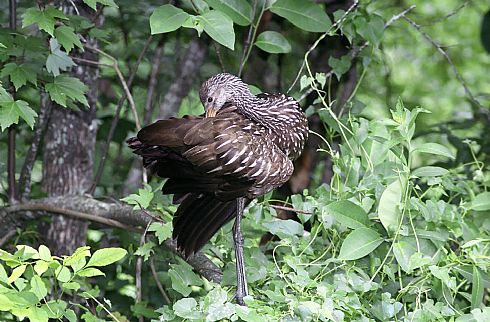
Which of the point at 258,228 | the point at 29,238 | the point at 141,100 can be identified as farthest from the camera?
the point at 141,100

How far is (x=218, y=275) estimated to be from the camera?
2.88m

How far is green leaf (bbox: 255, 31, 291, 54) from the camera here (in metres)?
3.34

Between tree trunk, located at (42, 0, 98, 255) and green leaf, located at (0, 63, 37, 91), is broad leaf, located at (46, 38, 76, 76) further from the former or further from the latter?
tree trunk, located at (42, 0, 98, 255)

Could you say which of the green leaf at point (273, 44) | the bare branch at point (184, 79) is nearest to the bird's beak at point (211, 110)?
the green leaf at point (273, 44)

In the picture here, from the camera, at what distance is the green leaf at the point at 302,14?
10.8ft

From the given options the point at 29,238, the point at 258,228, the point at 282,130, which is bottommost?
the point at 29,238

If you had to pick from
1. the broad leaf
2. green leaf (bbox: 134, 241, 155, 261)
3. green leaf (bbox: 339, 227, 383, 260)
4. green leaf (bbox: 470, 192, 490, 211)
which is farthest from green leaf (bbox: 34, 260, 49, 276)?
green leaf (bbox: 470, 192, 490, 211)

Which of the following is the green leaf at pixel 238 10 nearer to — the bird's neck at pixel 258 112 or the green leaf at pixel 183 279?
the bird's neck at pixel 258 112

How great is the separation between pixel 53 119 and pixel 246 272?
4.52 ft

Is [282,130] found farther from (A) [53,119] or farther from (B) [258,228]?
(A) [53,119]

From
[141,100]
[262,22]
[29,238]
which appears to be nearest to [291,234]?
[29,238]

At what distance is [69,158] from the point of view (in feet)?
12.1

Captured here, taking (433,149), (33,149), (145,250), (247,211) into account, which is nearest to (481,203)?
(433,149)

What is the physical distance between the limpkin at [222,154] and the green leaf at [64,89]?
409 mm
